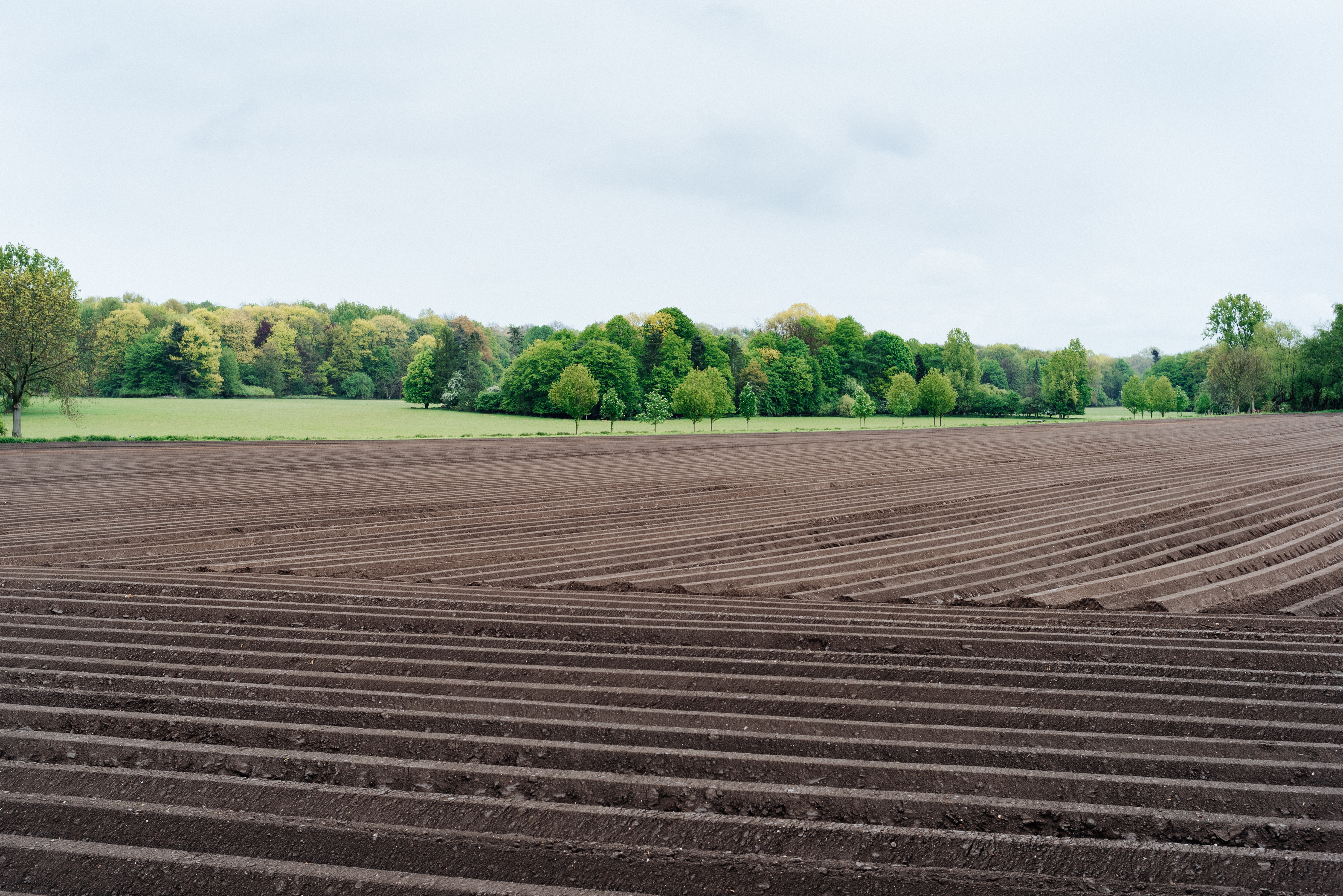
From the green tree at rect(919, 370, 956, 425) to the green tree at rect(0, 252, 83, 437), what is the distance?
2069 inches

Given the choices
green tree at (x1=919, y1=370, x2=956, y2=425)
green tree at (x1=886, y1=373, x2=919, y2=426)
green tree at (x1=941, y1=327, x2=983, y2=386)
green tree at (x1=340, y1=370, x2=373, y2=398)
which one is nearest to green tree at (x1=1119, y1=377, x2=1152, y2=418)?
green tree at (x1=941, y1=327, x2=983, y2=386)

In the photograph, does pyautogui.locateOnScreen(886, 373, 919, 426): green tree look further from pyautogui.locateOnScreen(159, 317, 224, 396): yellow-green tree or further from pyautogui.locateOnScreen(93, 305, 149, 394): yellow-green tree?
pyautogui.locateOnScreen(159, 317, 224, 396): yellow-green tree

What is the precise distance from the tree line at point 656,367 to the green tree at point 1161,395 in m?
0.17

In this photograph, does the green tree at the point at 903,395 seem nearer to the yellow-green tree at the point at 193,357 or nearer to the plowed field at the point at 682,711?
the plowed field at the point at 682,711

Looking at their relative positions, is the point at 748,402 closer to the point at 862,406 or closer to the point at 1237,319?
the point at 862,406

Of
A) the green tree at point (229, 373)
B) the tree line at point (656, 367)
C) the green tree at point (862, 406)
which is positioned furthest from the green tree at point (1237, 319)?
the green tree at point (229, 373)

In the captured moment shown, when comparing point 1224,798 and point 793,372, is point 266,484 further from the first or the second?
point 793,372

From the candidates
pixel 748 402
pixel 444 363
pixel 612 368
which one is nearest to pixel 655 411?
pixel 748 402

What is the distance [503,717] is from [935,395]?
190 ft

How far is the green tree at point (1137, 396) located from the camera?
73.7 meters

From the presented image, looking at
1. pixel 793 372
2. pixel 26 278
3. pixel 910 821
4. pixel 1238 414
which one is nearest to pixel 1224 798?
pixel 910 821

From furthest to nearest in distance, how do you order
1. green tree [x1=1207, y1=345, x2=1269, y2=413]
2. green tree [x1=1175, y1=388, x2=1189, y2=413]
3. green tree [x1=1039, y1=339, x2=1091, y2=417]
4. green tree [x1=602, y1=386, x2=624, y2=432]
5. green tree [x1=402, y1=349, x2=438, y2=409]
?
green tree [x1=1175, y1=388, x2=1189, y2=413] < green tree [x1=402, y1=349, x2=438, y2=409] < green tree [x1=1039, y1=339, x2=1091, y2=417] < green tree [x1=1207, y1=345, x2=1269, y2=413] < green tree [x1=602, y1=386, x2=624, y2=432]

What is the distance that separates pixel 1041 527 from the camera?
11.0m

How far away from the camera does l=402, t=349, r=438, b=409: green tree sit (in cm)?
7219
